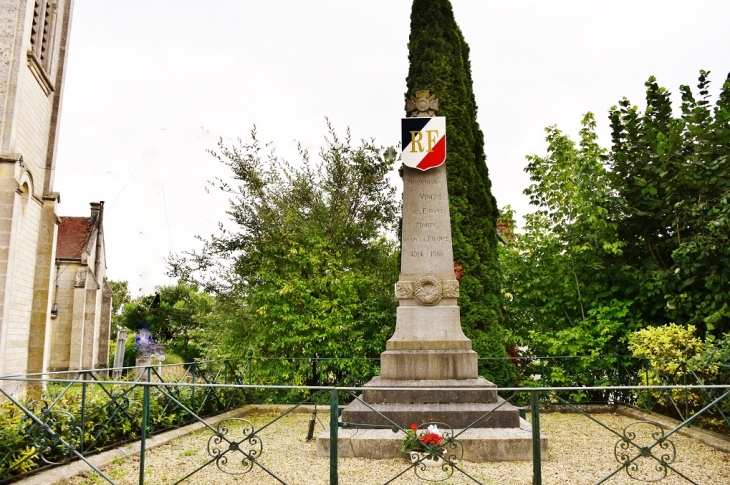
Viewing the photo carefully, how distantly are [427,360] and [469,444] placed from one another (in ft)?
5.51

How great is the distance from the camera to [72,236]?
2570 centimetres

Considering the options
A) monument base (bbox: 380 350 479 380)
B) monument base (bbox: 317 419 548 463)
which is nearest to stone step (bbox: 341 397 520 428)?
monument base (bbox: 317 419 548 463)

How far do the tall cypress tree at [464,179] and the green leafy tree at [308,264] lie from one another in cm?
192

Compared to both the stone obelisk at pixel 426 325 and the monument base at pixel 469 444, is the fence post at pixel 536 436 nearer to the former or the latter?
the monument base at pixel 469 444

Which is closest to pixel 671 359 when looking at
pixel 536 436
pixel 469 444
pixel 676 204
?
pixel 676 204

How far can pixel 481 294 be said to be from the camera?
11.3 meters

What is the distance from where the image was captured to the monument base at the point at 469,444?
589 centimetres

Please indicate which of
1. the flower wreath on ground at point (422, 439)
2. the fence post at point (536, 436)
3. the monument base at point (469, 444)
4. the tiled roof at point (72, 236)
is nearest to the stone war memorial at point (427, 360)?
the monument base at point (469, 444)

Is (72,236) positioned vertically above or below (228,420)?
above

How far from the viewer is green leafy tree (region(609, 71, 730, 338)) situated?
866cm

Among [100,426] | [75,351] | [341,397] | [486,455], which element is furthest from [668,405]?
[75,351]

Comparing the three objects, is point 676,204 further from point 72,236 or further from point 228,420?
point 72,236

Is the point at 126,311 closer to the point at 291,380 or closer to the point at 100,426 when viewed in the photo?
the point at 291,380

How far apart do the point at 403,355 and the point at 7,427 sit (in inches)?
187
